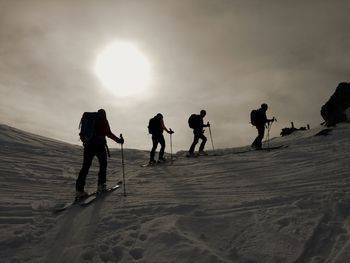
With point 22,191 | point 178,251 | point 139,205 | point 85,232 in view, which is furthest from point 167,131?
point 178,251

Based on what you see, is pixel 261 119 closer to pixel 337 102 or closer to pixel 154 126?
pixel 154 126

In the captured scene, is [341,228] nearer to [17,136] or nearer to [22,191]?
[22,191]

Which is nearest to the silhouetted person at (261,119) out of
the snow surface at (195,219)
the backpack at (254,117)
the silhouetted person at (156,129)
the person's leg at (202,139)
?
the backpack at (254,117)

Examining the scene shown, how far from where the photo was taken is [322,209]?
7.12 meters

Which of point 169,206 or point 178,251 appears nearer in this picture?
point 178,251

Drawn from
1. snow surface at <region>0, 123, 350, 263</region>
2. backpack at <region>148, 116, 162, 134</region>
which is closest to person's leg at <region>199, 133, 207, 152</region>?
backpack at <region>148, 116, 162, 134</region>

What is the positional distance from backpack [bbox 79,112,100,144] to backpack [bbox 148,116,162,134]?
267 inches

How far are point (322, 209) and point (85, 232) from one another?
397cm

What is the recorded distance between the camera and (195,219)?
7309 millimetres

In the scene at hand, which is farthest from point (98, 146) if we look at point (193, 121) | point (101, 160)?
point (193, 121)

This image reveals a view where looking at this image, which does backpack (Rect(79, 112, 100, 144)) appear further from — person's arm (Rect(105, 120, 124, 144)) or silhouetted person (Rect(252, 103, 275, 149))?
silhouetted person (Rect(252, 103, 275, 149))

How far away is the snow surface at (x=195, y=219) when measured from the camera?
239 inches

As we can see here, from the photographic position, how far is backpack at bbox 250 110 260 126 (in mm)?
18984

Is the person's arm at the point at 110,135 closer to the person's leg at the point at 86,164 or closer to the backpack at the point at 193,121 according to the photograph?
the person's leg at the point at 86,164
